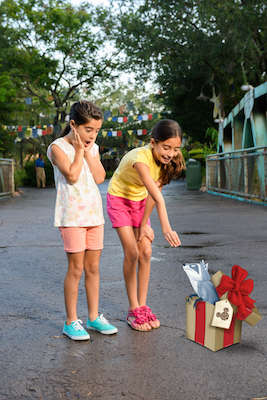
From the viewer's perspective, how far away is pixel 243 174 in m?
13.7

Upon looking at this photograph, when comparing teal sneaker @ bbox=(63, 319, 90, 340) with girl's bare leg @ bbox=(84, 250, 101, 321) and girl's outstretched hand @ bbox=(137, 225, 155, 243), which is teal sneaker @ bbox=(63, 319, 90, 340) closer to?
girl's bare leg @ bbox=(84, 250, 101, 321)

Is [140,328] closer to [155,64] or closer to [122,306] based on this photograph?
[122,306]

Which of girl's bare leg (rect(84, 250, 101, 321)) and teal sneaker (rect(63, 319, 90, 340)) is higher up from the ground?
girl's bare leg (rect(84, 250, 101, 321))

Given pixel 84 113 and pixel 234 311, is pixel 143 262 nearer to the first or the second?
pixel 234 311

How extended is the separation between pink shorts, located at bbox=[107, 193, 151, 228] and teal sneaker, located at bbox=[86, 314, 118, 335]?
24.3 inches

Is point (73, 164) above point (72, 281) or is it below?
above

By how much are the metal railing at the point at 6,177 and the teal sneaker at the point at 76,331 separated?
45.5 feet

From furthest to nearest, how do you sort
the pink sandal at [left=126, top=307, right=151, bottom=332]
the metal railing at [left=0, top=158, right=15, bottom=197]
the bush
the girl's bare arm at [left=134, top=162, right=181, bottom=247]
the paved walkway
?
1. the bush
2. the metal railing at [left=0, top=158, right=15, bottom=197]
3. the pink sandal at [left=126, top=307, right=151, bottom=332]
4. the girl's bare arm at [left=134, top=162, right=181, bottom=247]
5. the paved walkway

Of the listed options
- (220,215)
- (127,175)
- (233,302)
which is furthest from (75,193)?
(220,215)

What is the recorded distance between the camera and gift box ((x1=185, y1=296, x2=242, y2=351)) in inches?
103

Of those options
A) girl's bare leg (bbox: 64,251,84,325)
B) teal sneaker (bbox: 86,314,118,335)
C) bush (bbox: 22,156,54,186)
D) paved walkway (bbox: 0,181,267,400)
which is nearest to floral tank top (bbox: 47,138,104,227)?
girl's bare leg (bbox: 64,251,84,325)

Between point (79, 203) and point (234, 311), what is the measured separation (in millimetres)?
1096

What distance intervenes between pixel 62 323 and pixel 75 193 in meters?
0.91

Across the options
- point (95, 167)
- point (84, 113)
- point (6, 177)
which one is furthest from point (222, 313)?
point (6, 177)
